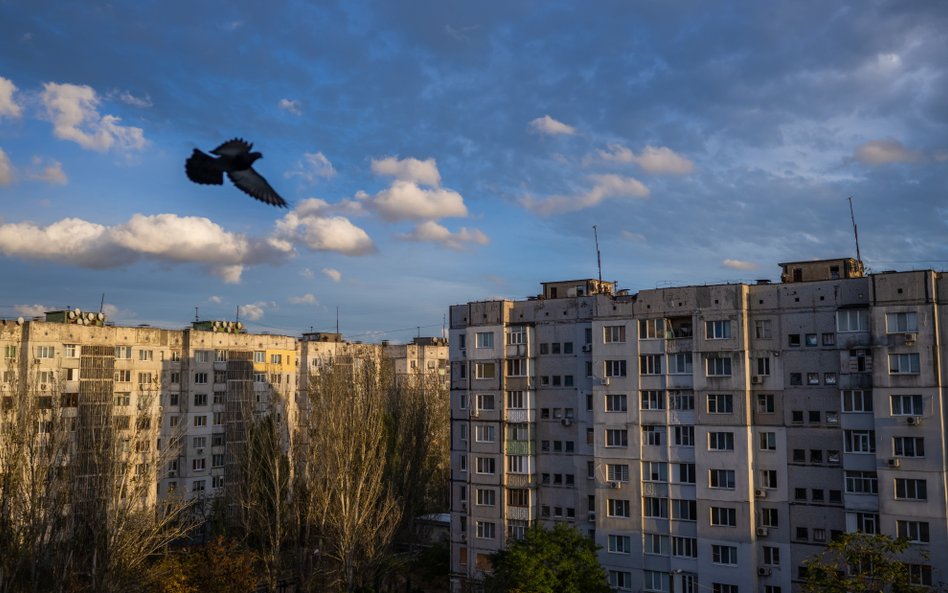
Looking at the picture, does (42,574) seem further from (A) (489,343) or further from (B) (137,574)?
(A) (489,343)

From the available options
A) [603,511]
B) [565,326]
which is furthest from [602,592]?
[565,326]

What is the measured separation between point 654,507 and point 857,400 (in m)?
12.4

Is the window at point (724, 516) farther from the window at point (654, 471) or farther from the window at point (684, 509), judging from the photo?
the window at point (654, 471)

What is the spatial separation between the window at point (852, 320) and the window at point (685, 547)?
45.1 feet

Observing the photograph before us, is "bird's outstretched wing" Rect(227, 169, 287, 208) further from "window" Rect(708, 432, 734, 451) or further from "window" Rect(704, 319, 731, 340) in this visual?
"window" Rect(708, 432, 734, 451)

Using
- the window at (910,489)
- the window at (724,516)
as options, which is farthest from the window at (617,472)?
the window at (910,489)

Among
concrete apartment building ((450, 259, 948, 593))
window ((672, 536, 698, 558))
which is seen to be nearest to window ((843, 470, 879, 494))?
concrete apartment building ((450, 259, 948, 593))

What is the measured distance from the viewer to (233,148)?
38.3ft

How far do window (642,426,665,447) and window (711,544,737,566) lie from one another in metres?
6.25

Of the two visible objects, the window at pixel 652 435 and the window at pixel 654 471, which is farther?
the window at pixel 652 435

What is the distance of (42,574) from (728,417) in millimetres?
38238

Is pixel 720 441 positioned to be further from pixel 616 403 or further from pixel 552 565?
pixel 552 565

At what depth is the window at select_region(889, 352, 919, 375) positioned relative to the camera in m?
40.0

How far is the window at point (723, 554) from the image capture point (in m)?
43.4
